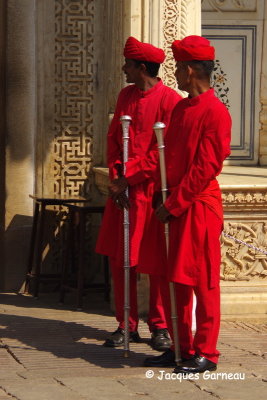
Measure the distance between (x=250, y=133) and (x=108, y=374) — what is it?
4.01 m

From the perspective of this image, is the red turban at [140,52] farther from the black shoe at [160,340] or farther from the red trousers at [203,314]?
the black shoe at [160,340]

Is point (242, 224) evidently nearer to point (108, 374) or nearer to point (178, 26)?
point (178, 26)

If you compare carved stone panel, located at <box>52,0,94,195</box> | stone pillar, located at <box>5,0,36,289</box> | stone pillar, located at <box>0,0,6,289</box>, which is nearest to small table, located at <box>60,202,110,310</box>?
carved stone panel, located at <box>52,0,94,195</box>

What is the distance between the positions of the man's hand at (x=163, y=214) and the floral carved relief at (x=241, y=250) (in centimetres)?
180

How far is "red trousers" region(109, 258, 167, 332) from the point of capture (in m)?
7.22

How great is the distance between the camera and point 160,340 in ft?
23.4

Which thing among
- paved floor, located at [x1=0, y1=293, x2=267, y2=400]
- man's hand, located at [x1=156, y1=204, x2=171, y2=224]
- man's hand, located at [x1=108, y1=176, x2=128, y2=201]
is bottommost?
paved floor, located at [x1=0, y1=293, x2=267, y2=400]

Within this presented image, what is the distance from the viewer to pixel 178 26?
26.9 feet

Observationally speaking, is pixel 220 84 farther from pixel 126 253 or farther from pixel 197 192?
pixel 197 192

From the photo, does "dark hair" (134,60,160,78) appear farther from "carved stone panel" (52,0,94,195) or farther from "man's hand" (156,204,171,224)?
"carved stone panel" (52,0,94,195)

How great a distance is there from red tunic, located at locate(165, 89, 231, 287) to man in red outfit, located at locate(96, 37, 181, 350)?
0.65 metres

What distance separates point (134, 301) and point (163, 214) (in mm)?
1049

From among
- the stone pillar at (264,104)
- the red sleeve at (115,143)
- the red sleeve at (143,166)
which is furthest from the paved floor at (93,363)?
the stone pillar at (264,104)

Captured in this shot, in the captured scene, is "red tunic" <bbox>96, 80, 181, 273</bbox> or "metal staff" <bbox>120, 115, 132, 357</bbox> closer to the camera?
"metal staff" <bbox>120, 115, 132, 357</bbox>
